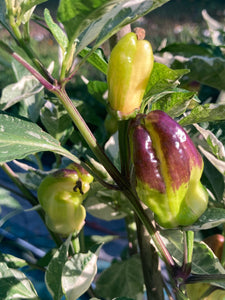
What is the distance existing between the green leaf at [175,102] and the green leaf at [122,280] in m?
0.29

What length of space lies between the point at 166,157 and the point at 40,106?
→ 0.31m

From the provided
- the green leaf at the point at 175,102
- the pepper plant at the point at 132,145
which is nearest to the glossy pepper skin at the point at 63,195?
the pepper plant at the point at 132,145

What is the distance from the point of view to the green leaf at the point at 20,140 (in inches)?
12.6

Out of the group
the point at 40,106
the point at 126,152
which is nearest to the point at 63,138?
the point at 40,106

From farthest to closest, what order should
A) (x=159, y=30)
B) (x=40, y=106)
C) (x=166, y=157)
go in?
(x=159, y=30)
(x=40, y=106)
(x=166, y=157)

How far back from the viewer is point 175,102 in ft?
1.24

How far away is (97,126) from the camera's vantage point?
2.08 feet

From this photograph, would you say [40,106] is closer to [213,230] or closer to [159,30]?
[213,230]

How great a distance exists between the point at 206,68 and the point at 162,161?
0.19 meters

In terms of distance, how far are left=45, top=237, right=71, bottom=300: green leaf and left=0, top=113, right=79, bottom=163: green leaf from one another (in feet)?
0.36

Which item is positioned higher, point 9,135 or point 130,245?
point 9,135

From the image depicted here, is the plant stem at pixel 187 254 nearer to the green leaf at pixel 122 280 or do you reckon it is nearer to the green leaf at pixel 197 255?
the green leaf at pixel 197 255

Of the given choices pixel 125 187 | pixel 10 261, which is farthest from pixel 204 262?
pixel 10 261

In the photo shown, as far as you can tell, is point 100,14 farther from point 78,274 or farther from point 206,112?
point 78,274
